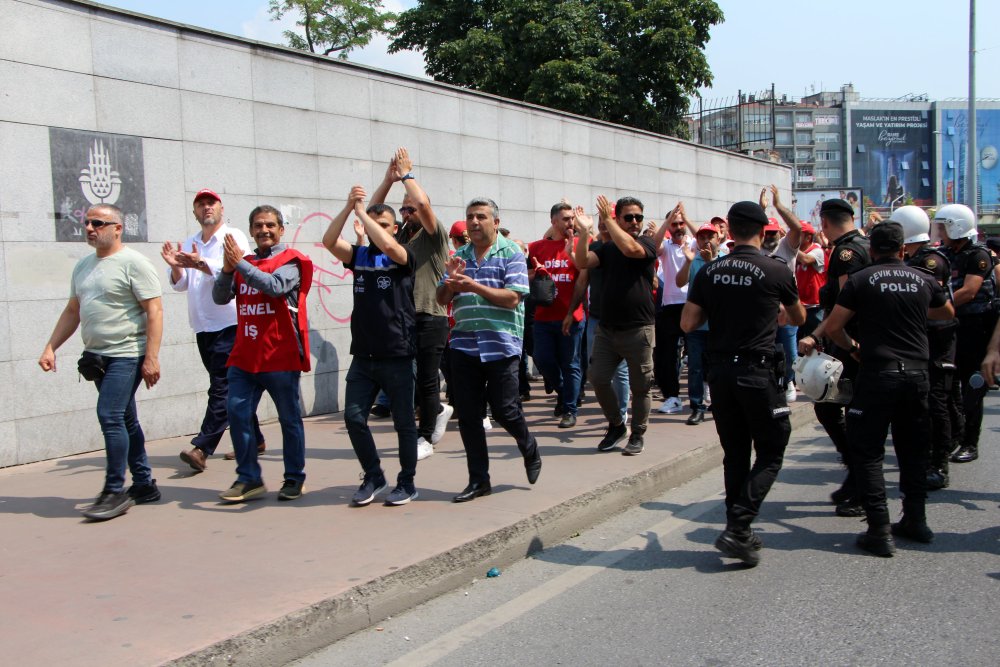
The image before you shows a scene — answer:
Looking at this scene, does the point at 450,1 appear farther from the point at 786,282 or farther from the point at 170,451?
Answer: the point at 786,282

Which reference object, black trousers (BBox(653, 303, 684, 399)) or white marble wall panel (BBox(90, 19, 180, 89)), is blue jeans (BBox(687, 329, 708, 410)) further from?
white marble wall panel (BBox(90, 19, 180, 89))

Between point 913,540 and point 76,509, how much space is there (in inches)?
194

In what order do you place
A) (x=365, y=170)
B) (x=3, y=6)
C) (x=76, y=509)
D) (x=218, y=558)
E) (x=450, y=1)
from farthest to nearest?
(x=450, y=1) < (x=365, y=170) < (x=3, y=6) < (x=76, y=509) < (x=218, y=558)

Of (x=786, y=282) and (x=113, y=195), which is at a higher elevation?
(x=113, y=195)

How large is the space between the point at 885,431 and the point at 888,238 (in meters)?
1.05

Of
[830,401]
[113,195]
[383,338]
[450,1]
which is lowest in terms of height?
[830,401]

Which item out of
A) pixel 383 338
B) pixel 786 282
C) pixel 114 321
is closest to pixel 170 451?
pixel 114 321

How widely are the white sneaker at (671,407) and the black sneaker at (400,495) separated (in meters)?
3.96

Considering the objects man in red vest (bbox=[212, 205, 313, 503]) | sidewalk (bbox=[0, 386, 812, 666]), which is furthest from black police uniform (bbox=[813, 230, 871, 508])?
man in red vest (bbox=[212, 205, 313, 503])

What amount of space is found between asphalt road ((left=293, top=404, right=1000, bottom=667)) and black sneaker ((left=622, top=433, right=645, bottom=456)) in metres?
1.10

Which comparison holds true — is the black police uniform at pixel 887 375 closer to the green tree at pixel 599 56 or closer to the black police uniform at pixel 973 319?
the black police uniform at pixel 973 319

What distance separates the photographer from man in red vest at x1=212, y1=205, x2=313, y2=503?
18.1 ft

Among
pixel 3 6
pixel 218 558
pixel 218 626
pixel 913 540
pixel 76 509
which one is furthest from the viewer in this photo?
pixel 3 6

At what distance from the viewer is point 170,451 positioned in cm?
719
